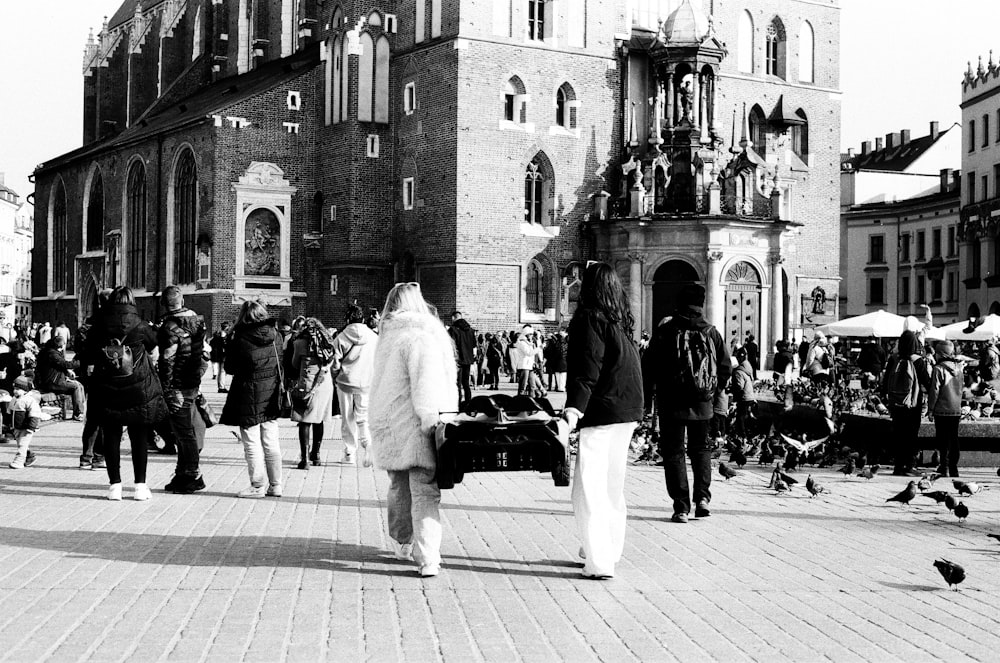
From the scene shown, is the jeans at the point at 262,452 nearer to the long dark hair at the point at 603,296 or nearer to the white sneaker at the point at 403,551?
the white sneaker at the point at 403,551

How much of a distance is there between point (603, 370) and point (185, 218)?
40502mm

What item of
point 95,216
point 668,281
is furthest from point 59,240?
point 668,281

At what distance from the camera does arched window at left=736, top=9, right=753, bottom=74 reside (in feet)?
153

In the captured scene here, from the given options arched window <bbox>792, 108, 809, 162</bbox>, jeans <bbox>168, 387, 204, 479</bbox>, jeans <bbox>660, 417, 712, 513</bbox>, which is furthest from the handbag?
arched window <bbox>792, 108, 809, 162</bbox>

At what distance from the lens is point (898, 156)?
263 ft

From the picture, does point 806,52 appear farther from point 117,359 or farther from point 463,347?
point 117,359

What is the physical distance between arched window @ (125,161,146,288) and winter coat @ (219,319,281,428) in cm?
4011

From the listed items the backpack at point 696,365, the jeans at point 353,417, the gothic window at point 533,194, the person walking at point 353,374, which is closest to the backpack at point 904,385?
the backpack at point 696,365

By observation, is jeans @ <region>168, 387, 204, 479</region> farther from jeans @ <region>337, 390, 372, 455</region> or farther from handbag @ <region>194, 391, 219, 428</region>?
jeans @ <region>337, 390, 372, 455</region>

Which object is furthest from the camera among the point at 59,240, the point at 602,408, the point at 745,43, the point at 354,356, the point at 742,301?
the point at 59,240

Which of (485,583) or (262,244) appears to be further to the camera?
(262,244)

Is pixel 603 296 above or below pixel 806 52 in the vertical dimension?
below

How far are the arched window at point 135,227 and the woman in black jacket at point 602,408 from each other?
44569mm

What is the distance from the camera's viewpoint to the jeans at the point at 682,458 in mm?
11078
